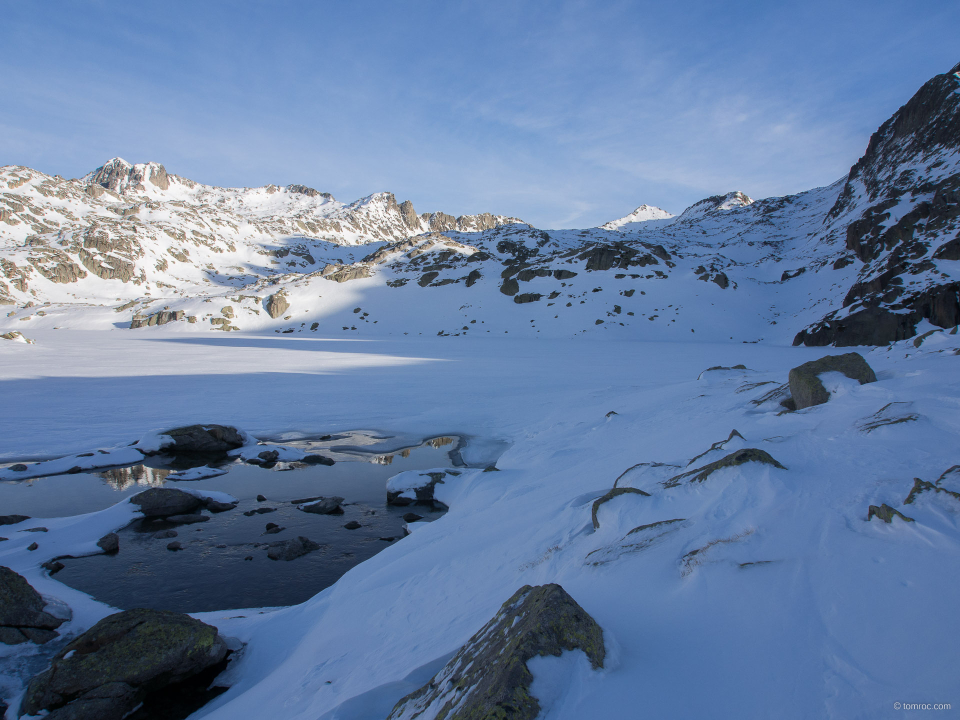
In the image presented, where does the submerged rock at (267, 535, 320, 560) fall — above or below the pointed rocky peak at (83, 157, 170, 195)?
below

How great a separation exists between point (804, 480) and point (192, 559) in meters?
7.64

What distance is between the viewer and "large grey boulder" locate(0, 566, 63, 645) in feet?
14.8

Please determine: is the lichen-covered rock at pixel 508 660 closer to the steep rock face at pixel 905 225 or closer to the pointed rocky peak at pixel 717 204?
the steep rock face at pixel 905 225

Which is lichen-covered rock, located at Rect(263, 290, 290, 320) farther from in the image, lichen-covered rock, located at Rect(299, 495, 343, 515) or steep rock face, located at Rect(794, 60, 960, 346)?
steep rock face, located at Rect(794, 60, 960, 346)

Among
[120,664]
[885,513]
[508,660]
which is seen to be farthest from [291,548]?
[885,513]

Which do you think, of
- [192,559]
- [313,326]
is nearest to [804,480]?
[192,559]

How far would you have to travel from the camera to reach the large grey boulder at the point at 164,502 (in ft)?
25.6

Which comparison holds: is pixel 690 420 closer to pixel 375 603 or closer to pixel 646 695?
pixel 375 603

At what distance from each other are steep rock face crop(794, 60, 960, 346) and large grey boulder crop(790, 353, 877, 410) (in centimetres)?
1993

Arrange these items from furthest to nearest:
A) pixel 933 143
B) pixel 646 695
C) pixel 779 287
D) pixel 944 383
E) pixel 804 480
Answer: pixel 933 143 < pixel 779 287 < pixel 944 383 < pixel 804 480 < pixel 646 695

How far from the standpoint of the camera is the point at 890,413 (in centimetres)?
488

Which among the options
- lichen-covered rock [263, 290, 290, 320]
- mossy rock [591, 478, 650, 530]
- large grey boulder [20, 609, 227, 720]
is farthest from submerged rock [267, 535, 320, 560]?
lichen-covered rock [263, 290, 290, 320]

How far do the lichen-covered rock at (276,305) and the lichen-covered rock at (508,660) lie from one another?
173 ft

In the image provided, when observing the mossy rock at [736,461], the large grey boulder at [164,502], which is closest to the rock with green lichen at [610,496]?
the mossy rock at [736,461]
